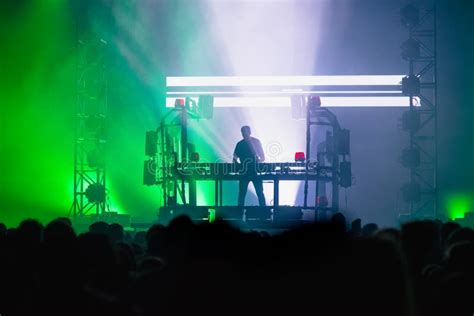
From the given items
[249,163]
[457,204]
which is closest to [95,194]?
[249,163]

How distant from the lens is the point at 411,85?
47.5 feet

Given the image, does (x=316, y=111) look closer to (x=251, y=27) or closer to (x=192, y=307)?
(x=251, y=27)

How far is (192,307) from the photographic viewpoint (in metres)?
2.26

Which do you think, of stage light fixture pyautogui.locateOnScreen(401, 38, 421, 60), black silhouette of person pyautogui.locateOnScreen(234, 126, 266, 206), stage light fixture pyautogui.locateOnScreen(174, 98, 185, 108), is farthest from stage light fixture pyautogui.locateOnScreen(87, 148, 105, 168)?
stage light fixture pyautogui.locateOnScreen(401, 38, 421, 60)

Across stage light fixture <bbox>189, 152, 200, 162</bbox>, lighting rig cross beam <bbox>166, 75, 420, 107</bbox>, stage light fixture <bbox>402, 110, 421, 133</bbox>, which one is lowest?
stage light fixture <bbox>189, 152, 200, 162</bbox>

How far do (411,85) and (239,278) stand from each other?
12738 mm

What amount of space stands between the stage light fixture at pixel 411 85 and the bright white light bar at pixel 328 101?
1614 millimetres

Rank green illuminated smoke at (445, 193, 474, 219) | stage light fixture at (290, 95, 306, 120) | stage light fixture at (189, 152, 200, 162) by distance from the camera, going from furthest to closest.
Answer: green illuminated smoke at (445, 193, 474, 219), stage light fixture at (290, 95, 306, 120), stage light fixture at (189, 152, 200, 162)

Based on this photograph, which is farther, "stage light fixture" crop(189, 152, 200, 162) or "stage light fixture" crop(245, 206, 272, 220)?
"stage light fixture" crop(189, 152, 200, 162)

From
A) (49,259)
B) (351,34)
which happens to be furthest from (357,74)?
(49,259)

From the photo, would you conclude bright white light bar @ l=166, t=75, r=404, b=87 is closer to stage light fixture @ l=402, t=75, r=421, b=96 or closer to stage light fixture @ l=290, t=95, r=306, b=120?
stage light fixture @ l=402, t=75, r=421, b=96

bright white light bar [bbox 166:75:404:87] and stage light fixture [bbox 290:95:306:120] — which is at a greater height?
bright white light bar [bbox 166:75:404:87]

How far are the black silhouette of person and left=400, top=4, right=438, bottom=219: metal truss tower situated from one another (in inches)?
144

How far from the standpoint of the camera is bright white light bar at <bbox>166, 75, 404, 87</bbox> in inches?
639
